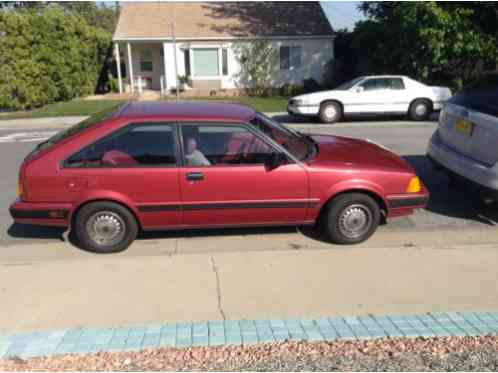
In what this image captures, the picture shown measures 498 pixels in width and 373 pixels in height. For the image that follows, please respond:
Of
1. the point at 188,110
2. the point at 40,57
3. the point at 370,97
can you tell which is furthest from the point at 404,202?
the point at 40,57

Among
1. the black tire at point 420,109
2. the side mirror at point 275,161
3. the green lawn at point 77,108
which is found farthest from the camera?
the green lawn at point 77,108

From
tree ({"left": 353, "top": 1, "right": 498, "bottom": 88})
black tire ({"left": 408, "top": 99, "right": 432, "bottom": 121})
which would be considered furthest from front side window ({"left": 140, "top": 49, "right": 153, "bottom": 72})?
black tire ({"left": 408, "top": 99, "right": 432, "bottom": 121})

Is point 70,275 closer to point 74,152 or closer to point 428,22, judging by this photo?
point 74,152

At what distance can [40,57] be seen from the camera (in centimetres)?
1828

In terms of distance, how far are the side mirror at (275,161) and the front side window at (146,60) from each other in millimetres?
22533

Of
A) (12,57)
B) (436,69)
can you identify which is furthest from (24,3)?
(436,69)

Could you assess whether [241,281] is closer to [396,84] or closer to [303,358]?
[303,358]

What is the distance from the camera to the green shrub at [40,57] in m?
17.0

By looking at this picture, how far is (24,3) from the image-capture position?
1435 inches

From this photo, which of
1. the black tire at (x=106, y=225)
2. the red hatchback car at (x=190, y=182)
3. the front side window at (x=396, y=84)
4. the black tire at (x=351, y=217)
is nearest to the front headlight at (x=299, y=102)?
the front side window at (x=396, y=84)

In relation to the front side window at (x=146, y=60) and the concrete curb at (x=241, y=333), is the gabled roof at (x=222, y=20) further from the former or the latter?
the concrete curb at (x=241, y=333)

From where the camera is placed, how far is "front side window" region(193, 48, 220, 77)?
23.9 metres

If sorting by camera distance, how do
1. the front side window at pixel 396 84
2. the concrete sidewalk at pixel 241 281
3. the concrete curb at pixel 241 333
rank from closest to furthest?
1. the concrete curb at pixel 241 333
2. the concrete sidewalk at pixel 241 281
3. the front side window at pixel 396 84

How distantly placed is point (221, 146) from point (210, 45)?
2017cm
